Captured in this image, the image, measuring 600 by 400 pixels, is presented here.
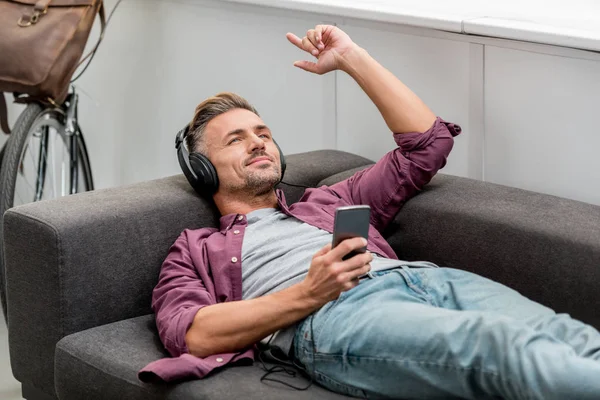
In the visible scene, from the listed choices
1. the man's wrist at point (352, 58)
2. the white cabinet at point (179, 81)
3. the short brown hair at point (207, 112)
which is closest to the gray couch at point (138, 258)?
the short brown hair at point (207, 112)

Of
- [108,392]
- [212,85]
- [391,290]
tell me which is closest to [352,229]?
[391,290]

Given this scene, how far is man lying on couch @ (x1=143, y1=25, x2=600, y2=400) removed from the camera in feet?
5.74

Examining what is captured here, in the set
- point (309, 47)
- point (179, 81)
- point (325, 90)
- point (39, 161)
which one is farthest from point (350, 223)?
point (39, 161)

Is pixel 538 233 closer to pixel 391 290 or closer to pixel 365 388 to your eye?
pixel 391 290

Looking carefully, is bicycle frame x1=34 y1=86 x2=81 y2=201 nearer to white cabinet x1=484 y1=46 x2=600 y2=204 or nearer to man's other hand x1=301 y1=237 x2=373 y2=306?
white cabinet x1=484 y1=46 x2=600 y2=204

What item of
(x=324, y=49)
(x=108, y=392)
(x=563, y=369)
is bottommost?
(x=108, y=392)

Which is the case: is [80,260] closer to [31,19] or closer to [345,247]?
[345,247]

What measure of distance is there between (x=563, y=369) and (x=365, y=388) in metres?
0.39

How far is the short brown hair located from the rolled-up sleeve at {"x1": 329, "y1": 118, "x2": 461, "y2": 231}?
377mm

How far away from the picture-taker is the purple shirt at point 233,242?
202 cm

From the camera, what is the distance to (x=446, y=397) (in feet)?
5.94

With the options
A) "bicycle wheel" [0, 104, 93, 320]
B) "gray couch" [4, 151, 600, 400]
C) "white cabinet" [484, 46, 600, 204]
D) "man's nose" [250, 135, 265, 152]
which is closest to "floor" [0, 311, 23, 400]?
"bicycle wheel" [0, 104, 93, 320]

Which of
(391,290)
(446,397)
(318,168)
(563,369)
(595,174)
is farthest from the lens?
(318,168)

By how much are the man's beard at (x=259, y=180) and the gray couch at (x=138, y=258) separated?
16cm
